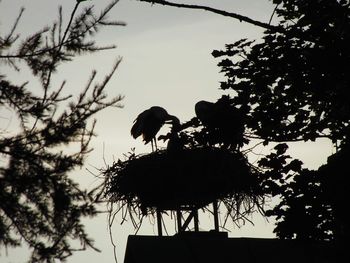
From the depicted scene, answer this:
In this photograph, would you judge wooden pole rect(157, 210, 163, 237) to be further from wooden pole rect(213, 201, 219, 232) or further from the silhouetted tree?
the silhouetted tree

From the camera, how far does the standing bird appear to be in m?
10.1

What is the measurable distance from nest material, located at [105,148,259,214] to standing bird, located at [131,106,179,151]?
1280mm

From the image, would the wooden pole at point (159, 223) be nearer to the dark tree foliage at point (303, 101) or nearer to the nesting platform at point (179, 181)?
the nesting platform at point (179, 181)

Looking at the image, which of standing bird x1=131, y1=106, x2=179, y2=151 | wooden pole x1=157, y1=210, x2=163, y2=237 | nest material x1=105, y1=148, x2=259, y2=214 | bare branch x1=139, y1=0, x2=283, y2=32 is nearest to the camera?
bare branch x1=139, y1=0, x2=283, y2=32

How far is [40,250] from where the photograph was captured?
405cm

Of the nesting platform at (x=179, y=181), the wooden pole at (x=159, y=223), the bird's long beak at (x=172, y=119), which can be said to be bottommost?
the wooden pole at (x=159, y=223)

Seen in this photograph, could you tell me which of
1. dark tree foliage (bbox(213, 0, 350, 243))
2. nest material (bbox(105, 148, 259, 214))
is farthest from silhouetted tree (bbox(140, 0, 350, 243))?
nest material (bbox(105, 148, 259, 214))

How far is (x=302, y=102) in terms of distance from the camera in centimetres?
783

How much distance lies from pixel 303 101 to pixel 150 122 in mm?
3082

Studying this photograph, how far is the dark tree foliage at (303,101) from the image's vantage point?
234 inches

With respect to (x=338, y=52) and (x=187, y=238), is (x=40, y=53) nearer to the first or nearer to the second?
(x=187, y=238)

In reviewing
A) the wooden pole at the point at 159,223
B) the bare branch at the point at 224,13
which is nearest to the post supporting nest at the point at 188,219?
the wooden pole at the point at 159,223

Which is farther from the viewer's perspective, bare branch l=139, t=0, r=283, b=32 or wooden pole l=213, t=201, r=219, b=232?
wooden pole l=213, t=201, r=219, b=232

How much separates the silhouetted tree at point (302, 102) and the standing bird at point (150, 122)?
2.52 meters
